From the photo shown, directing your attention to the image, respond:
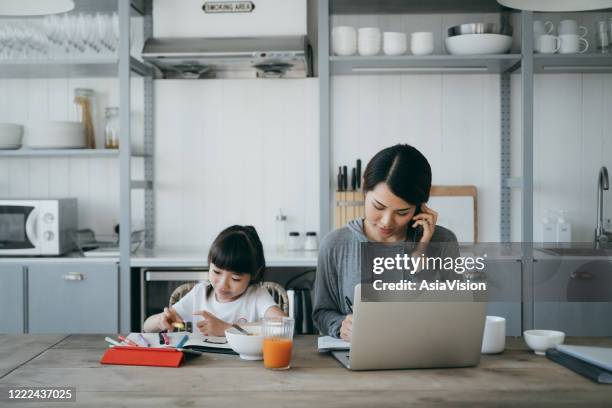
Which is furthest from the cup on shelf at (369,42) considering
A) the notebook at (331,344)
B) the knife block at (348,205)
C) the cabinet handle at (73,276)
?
the notebook at (331,344)

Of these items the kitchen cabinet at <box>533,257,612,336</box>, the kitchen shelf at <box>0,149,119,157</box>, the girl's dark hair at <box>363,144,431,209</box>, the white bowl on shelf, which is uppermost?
the white bowl on shelf

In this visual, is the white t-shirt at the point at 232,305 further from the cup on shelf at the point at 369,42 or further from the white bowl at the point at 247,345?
the cup on shelf at the point at 369,42

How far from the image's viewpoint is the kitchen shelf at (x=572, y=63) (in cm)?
349

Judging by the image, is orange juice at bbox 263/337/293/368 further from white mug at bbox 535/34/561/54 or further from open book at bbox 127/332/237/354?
white mug at bbox 535/34/561/54

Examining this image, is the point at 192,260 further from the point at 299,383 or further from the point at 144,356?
the point at 299,383

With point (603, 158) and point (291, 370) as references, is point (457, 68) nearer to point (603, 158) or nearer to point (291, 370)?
point (603, 158)

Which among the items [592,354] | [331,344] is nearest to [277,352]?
[331,344]

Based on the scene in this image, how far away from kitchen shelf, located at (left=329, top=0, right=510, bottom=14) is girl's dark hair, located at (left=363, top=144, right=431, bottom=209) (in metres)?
1.63

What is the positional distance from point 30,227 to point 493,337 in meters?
2.48

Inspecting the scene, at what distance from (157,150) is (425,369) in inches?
102

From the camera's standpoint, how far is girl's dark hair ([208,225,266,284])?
2.40 m

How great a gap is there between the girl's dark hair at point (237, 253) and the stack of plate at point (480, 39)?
1651mm

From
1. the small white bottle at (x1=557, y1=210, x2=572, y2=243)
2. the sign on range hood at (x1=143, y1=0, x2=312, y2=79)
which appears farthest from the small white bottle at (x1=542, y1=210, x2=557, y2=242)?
the sign on range hood at (x1=143, y1=0, x2=312, y2=79)

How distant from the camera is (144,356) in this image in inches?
72.3
